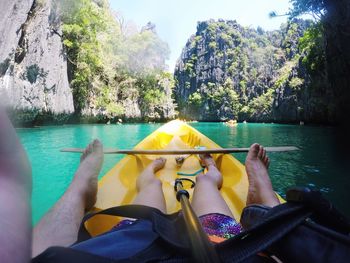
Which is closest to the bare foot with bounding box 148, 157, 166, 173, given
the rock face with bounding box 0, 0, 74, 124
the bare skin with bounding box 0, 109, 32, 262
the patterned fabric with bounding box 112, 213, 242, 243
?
the patterned fabric with bounding box 112, 213, 242, 243

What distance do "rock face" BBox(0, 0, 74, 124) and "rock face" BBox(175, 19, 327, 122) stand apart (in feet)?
62.8

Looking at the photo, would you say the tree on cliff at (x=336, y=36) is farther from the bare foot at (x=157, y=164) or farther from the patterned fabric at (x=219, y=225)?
the patterned fabric at (x=219, y=225)

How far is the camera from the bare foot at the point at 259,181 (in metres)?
1.23

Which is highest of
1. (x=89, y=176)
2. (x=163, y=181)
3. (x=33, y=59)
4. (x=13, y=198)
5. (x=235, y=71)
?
(x=235, y=71)

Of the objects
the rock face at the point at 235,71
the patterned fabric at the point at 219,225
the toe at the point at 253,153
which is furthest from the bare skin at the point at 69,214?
the rock face at the point at 235,71

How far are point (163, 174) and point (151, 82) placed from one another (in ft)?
73.1

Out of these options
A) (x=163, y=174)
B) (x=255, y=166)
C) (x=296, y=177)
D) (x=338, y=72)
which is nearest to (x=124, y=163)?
(x=163, y=174)

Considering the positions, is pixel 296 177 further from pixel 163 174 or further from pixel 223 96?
pixel 223 96

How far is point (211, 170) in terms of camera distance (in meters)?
1.71

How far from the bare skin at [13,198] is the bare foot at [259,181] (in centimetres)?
100

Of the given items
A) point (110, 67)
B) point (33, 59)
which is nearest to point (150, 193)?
point (33, 59)

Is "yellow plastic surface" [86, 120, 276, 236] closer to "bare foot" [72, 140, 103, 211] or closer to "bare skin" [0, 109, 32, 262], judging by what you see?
"bare foot" [72, 140, 103, 211]

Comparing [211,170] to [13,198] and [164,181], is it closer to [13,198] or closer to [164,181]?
[164,181]

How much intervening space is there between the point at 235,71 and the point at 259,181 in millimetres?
43815
